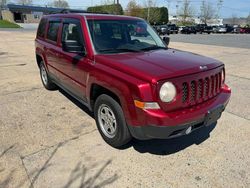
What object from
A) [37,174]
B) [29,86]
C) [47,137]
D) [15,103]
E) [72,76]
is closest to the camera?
[37,174]

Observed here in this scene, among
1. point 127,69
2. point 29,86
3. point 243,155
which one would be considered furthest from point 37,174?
point 29,86

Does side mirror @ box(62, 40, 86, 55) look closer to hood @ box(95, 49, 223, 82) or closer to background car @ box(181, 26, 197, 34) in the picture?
hood @ box(95, 49, 223, 82)

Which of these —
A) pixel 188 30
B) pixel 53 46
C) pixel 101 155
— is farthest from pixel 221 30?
pixel 101 155

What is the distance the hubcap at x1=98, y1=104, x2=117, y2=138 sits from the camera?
11.8 ft

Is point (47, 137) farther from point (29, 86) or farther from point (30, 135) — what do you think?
point (29, 86)

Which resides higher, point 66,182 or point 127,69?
point 127,69

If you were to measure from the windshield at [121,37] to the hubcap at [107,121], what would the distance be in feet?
2.95

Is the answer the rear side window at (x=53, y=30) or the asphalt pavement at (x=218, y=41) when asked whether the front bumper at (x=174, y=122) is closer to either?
the rear side window at (x=53, y=30)

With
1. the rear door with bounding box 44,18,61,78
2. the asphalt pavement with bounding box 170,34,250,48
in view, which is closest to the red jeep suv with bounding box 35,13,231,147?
the rear door with bounding box 44,18,61,78

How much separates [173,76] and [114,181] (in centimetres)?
142

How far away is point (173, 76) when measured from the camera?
293cm

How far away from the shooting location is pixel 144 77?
9.47ft

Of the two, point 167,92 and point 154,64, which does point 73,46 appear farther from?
point 167,92

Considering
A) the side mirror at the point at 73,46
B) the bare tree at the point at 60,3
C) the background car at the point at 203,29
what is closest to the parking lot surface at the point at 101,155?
the side mirror at the point at 73,46
